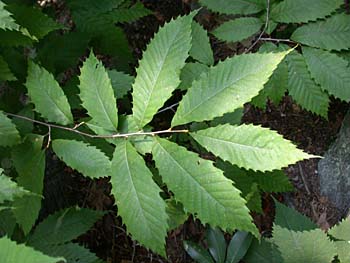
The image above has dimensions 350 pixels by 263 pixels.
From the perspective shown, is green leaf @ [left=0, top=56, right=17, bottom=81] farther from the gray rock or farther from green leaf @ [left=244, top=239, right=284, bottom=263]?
the gray rock

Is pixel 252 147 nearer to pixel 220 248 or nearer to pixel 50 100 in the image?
pixel 50 100

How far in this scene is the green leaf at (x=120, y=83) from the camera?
1.80 metres

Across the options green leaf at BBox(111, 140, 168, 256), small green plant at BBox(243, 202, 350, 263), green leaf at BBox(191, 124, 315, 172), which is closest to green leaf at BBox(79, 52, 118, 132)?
green leaf at BBox(111, 140, 168, 256)

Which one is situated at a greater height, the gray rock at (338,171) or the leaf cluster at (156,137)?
the leaf cluster at (156,137)

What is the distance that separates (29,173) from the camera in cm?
154

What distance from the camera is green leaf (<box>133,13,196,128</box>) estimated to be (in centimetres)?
133

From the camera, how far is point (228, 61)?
127 cm

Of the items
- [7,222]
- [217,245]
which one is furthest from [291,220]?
[7,222]

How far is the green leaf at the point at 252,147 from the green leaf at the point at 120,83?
2.05 ft

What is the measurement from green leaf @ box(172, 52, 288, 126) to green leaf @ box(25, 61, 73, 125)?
0.49 meters

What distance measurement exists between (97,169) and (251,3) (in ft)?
3.59

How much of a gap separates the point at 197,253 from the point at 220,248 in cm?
13

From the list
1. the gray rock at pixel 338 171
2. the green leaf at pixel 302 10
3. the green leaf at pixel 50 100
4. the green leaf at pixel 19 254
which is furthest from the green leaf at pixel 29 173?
the gray rock at pixel 338 171

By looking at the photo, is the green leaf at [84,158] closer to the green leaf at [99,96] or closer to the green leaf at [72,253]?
the green leaf at [99,96]
